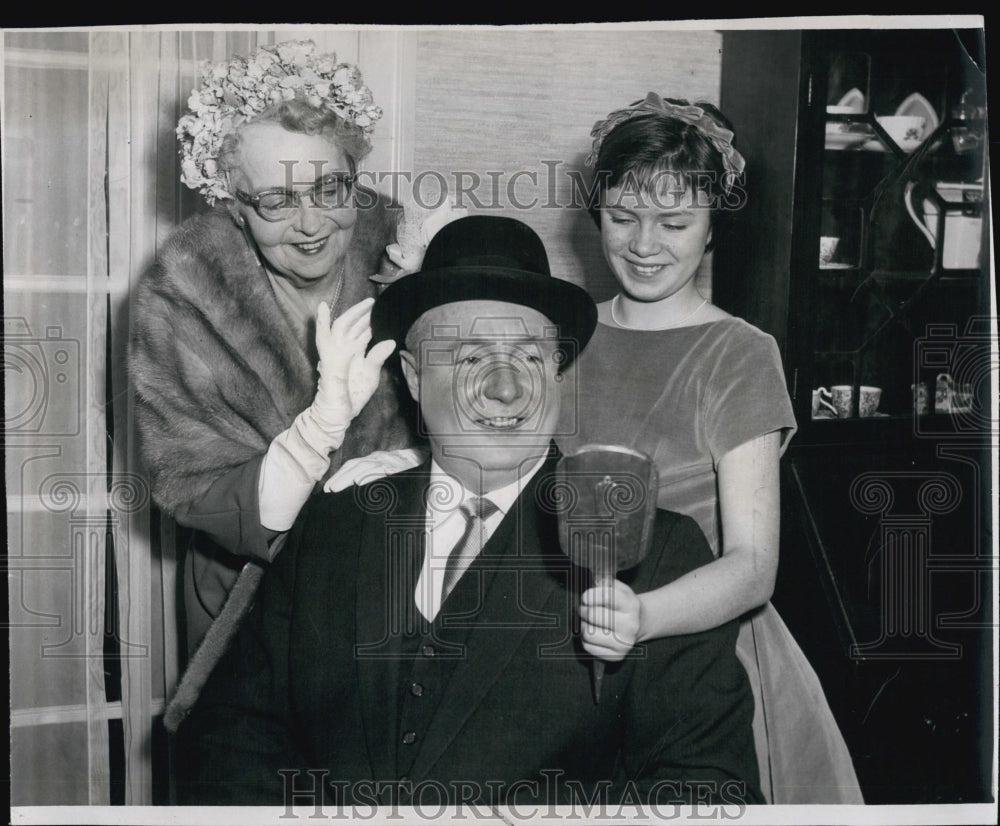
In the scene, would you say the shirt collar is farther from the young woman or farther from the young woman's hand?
the young woman's hand

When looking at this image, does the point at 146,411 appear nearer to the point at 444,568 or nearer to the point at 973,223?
the point at 444,568

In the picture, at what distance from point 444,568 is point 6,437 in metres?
1.17

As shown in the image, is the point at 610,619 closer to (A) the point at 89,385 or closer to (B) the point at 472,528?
(B) the point at 472,528

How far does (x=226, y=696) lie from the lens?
2.51 m

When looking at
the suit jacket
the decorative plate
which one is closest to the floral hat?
the suit jacket

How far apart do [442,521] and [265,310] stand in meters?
0.66

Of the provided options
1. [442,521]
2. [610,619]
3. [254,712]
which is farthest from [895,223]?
[254,712]

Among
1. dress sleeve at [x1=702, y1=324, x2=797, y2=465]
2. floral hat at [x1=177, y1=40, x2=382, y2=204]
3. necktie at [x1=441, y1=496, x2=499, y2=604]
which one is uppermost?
floral hat at [x1=177, y1=40, x2=382, y2=204]

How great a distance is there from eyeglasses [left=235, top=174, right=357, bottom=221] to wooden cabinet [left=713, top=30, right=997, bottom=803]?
0.95 m

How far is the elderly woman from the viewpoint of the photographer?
245 cm

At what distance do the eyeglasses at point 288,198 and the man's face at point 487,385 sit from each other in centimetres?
Result: 38

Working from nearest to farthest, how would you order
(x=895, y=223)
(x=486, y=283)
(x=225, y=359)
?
(x=486, y=283) < (x=225, y=359) < (x=895, y=223)

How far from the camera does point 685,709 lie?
8.03 ft
